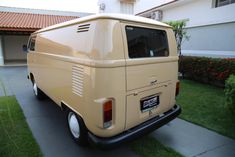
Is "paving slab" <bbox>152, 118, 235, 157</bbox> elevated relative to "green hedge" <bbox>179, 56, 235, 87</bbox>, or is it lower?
lower

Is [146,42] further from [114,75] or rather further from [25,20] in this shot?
[25,20]

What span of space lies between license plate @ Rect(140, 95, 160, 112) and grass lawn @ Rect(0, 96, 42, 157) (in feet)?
6.11

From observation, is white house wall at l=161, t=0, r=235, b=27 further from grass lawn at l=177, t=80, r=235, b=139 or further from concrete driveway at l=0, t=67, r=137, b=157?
concrete driveway at l=0, t=67, r=137, b=157

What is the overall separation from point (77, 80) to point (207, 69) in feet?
20.6

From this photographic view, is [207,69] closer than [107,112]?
No

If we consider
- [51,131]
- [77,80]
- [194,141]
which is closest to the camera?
[77,80]

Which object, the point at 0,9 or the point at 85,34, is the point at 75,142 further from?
the point at 0,9

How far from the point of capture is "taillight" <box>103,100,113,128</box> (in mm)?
2366

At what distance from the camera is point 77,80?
273cm

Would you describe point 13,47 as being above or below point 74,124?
above

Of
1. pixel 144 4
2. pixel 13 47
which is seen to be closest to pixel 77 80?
pixel 144 4

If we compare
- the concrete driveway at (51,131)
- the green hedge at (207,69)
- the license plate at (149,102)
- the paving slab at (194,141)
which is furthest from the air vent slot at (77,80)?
the green hedge at (207,69)

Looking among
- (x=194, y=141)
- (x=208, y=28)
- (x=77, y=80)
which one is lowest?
(x=194, y=141)

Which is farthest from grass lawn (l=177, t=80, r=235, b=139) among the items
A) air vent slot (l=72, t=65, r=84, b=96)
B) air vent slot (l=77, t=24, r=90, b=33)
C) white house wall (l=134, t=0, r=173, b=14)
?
white house wall (l=134, t=0, r=173, b=14)
